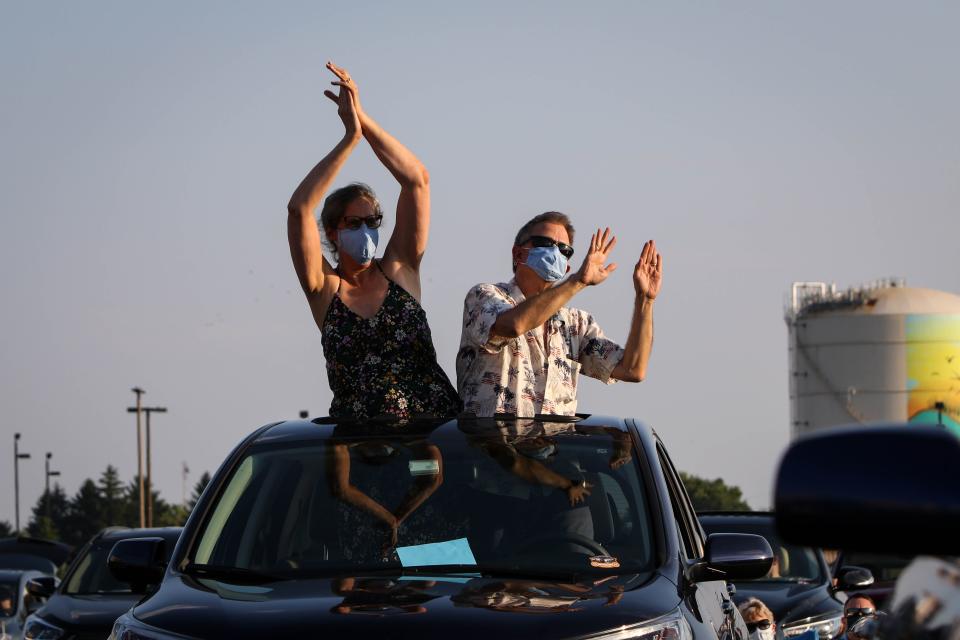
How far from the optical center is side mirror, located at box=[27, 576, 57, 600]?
14.3 meters

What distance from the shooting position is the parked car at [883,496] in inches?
82.9

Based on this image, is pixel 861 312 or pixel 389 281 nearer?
pixel 389 281

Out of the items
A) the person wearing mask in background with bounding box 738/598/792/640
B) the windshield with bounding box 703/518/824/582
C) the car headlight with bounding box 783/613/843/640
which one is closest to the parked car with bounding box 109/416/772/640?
the person wearing mask in background with bounding box 738/598/792/640

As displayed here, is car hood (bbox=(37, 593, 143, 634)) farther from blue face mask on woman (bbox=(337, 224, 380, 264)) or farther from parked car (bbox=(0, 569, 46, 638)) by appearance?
blue face mask on woman (bbox=(337, 224, 380, 264))

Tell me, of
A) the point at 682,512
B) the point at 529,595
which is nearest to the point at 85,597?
the point at 682,512

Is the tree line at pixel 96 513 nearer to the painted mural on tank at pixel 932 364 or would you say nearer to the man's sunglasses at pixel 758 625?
the painted mural on tank at pixel 932 364

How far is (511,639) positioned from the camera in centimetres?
469

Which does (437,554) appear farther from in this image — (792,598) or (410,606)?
(792,598)

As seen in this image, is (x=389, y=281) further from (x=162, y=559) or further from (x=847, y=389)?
(x=847, y=389)

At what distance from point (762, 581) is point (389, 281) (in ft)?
24.7

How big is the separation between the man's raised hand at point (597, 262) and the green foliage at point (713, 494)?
153052 millimetres

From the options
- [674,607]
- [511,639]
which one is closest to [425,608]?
[511,639]

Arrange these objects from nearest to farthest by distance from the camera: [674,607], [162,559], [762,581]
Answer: [674,607]
[162,559]
[762,581]

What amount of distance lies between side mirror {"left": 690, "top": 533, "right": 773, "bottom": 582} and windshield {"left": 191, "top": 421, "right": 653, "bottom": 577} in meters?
0.21
